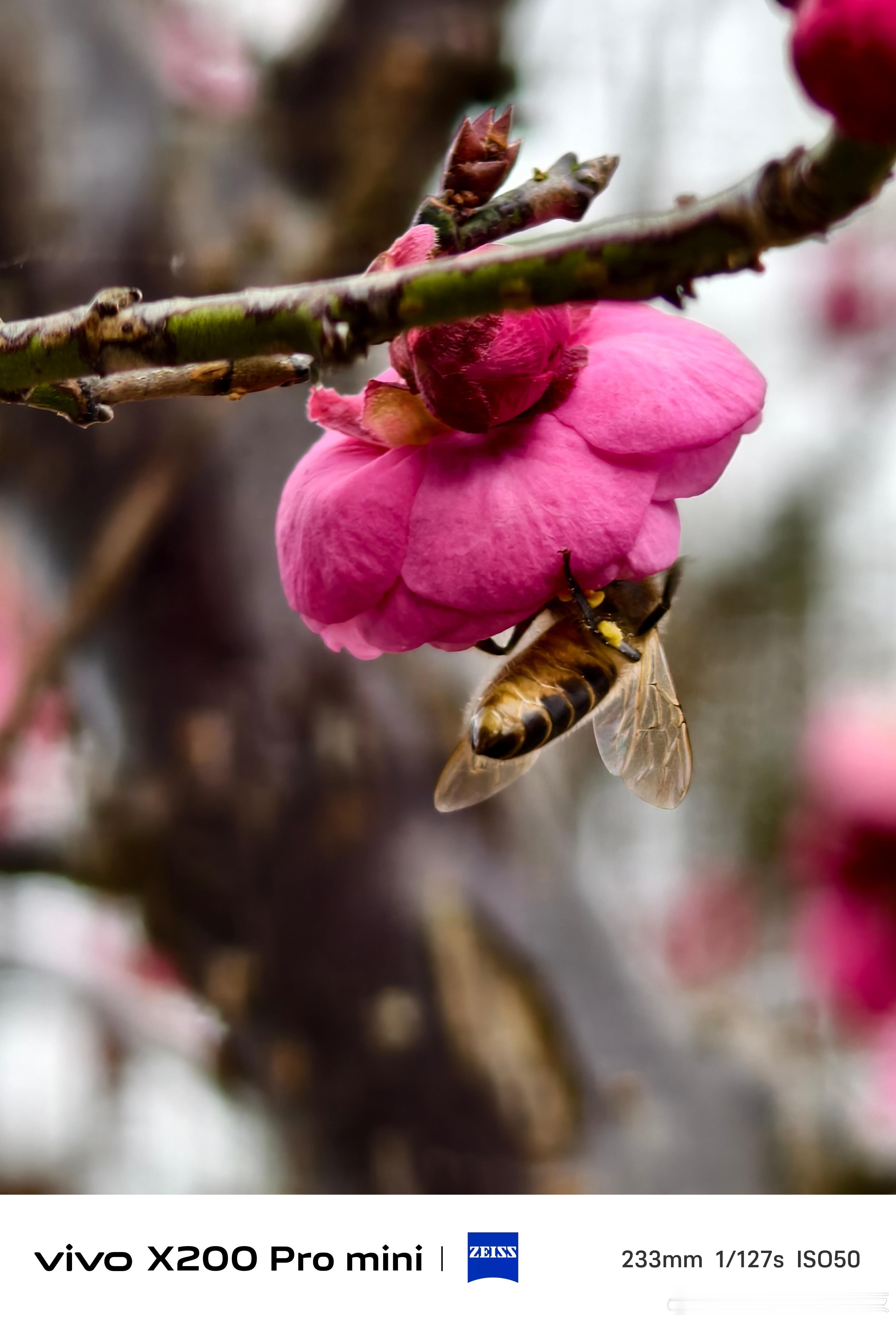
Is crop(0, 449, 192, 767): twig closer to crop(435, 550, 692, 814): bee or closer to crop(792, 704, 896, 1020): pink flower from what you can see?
crop(435, 550, 692, 814): bee

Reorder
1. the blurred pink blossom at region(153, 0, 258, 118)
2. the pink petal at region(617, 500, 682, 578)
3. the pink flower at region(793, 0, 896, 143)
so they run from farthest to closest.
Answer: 1. the blurred pink blossom at region(153, 0, 258, 118)
2. the pink petal at region(617, 500, 682, 578)
3. the pink flower at region(793, 0, 896, 143)

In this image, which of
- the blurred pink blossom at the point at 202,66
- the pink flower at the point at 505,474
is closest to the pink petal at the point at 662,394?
the pink flower at the point at 505,474

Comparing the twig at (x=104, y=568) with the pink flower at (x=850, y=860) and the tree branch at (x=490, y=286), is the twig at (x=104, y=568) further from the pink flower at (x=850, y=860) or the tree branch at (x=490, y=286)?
the pink flower at (x=850, y=860)

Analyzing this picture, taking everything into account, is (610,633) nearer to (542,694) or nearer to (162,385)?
(542,694)

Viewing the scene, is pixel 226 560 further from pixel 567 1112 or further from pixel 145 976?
pixel 567 1112

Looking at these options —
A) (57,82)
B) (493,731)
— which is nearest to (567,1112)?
(493,731)
